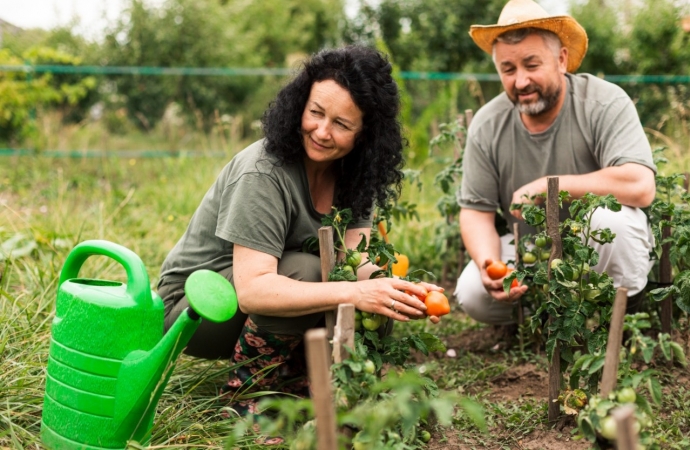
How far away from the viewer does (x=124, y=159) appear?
689cm

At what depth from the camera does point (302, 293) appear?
209 cm

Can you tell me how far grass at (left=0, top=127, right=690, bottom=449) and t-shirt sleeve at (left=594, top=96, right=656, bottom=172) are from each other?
82 centimetres

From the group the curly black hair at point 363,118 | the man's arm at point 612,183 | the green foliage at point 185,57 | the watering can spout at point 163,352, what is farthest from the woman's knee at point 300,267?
the green foliage at point 185,57

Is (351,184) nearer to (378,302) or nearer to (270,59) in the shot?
(378,302)

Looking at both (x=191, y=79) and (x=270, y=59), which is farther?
(x=270, y=59)

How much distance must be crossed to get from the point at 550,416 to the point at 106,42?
25.8ft

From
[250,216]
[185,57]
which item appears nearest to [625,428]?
[250,216]

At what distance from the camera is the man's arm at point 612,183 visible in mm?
2666

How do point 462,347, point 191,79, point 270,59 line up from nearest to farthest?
point 462,347 → point 191,79 → point 270,59

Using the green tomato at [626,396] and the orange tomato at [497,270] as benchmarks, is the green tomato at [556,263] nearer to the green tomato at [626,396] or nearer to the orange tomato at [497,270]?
the orange tomato at [497,270]

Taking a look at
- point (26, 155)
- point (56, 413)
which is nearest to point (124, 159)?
point (26, 155)

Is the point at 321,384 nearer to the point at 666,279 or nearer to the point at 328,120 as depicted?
the point at 328,120

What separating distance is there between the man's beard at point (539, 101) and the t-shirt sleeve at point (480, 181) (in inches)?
9.9

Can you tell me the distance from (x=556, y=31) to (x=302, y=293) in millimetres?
1518
